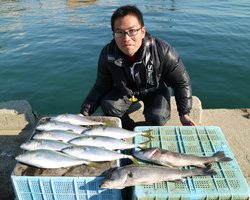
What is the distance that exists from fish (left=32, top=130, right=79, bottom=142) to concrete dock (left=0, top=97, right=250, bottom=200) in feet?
3.61

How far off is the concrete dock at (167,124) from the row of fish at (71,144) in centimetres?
107

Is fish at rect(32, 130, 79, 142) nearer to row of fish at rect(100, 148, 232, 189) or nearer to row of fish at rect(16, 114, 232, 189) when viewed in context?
row of fish at rect(16, 114, 232, 189)

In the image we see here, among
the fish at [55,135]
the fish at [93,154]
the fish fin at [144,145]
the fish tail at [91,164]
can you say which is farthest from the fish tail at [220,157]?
the fish at [55,135]

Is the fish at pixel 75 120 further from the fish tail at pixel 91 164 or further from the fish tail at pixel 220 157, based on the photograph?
the fish tail at pixel 220 157

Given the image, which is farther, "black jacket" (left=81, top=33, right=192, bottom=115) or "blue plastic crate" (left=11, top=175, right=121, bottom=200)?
"black jacket" (left=81, top=33, right=192, bottom=115)

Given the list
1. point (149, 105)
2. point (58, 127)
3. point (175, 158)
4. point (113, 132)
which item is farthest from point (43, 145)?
point (149, 105)

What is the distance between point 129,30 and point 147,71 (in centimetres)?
79

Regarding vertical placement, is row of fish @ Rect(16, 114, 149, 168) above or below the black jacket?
below

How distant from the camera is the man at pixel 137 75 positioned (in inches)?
152

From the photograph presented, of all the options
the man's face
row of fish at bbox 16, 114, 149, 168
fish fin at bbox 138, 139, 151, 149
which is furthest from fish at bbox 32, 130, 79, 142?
the man's face

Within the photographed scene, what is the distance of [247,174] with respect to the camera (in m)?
4.13

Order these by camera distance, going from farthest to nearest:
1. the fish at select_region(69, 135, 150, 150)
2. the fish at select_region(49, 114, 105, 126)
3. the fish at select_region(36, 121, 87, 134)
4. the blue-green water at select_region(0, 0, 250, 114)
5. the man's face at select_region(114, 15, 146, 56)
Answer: the blue-green water at select_region(0, 0, 250, 114) < the fish at select_region(49, 114, 105, 126) < the fish at select_region(36, 121, 87, 134) < the man's face at select_region(114, 15, 146, 56) < the fish at select_region(69, 135, 150, 150)

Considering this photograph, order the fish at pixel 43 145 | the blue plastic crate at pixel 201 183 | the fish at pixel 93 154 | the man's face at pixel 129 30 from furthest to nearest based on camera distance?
the man's face at pixel 129 30, the fish at pixel 43 145, the fish at pixel 93 154, the blue plastic crate at pixel 201 183

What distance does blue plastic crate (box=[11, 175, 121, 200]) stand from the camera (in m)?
3.10
